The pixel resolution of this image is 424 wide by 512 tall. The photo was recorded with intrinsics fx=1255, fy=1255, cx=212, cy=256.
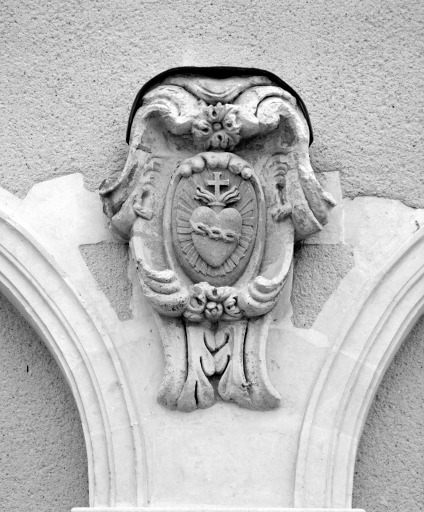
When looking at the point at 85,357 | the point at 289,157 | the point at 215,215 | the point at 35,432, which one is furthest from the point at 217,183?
the point at 35,432

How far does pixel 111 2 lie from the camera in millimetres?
3971

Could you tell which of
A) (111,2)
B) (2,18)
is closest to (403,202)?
(111,2)

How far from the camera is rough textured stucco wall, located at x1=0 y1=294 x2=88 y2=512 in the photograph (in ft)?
11.7

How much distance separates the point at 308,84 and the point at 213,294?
80 cm

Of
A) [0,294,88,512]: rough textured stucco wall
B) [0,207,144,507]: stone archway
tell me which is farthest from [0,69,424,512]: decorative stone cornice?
[0,294,88,512]: rough textured stucco wall

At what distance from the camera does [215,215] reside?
3.55 metres

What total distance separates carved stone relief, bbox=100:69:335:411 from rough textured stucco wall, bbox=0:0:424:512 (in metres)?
0.19

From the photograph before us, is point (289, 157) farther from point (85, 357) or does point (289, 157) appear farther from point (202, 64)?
point (85, 357)

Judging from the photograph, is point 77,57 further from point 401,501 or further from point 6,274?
point 401,501

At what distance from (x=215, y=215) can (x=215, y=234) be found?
6cm

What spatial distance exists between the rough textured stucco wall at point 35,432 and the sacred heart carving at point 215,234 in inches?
22.6

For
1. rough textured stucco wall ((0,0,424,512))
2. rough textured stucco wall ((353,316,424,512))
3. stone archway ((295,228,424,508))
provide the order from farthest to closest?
1. rough textured stucco wall ((0,0,424,512))
2. rough textured stucco wall ((353,316,424,512))
3. stone archway ((295,228,424,508))

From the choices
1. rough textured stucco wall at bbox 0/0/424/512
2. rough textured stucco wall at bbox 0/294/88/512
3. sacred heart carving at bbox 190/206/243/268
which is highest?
rough textured stucco wall at bbox 0/0/424/512

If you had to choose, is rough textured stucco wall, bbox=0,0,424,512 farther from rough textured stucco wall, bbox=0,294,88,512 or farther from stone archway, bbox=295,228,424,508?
stone archway, bbox=295,228,424,508
